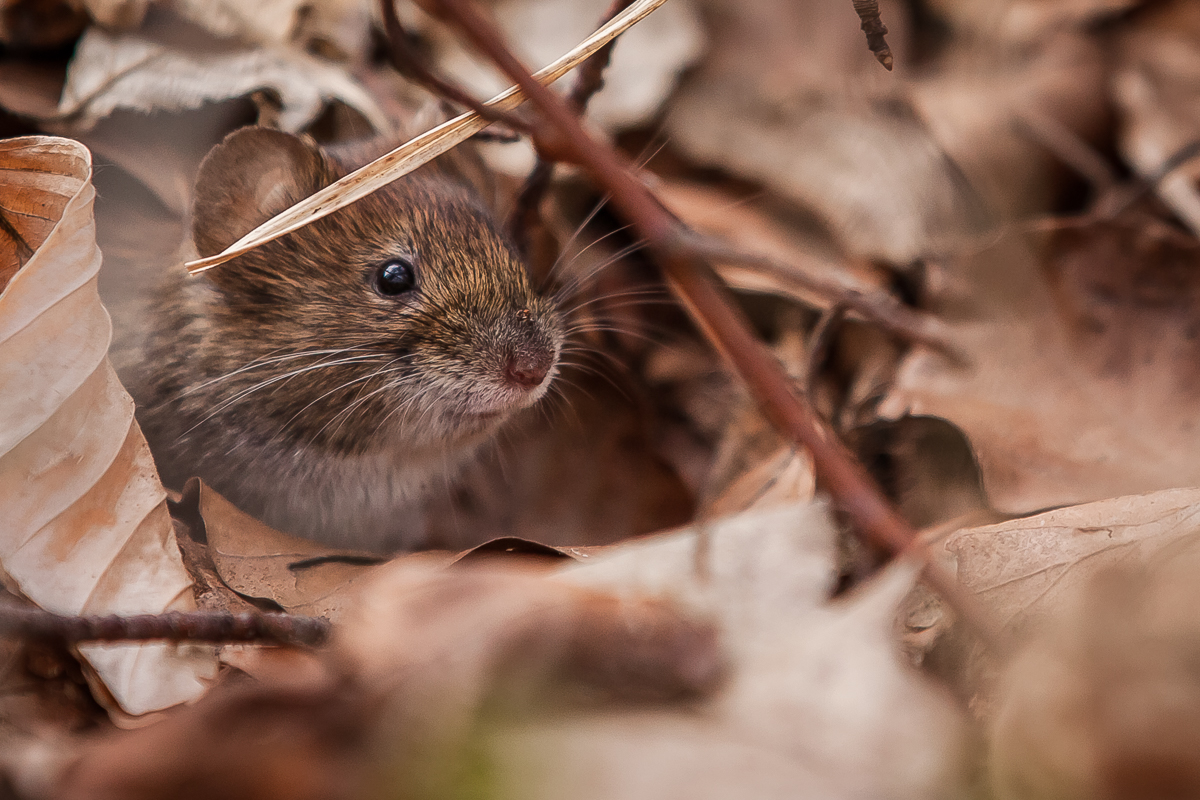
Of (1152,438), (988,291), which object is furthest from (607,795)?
(988,291)

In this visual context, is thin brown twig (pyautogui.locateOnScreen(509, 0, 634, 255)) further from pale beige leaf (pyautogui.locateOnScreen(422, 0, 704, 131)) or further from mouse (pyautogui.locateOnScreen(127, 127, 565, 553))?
pale beige leaf (pyautogui.locateOnScreen(422, 0, 704, 131))

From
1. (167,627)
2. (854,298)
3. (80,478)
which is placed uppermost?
(80,478)

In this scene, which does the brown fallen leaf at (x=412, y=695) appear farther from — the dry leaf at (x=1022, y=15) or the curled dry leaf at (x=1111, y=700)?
the dry leaf at (x=1022, y=15)

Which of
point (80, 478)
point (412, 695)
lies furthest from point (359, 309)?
point (412, 695)

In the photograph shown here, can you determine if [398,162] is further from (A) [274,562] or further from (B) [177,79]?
(B) [177,79]

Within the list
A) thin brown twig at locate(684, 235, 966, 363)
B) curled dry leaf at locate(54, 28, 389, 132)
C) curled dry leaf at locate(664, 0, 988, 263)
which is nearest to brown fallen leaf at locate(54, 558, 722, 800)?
thin brown twig at locate(684, 235, 966, 363)

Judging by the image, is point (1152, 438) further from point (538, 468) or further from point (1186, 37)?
point (1186, 37)
